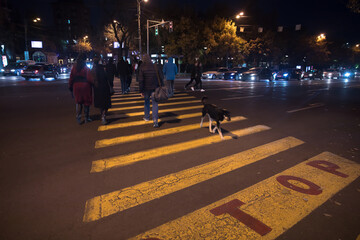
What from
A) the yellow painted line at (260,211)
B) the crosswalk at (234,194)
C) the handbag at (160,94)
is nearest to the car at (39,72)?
the handbag at (160,94)

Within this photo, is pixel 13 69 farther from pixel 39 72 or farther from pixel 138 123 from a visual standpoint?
pixel 138 123

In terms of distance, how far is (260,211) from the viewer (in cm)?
300

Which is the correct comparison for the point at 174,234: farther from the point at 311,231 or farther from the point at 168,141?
the point at 168,141

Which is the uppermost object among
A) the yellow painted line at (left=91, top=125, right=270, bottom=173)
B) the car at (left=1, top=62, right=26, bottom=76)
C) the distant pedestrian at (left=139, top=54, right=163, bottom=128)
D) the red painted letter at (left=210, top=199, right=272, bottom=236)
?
the car at (left=1, top=62, right=26, bottom=76)

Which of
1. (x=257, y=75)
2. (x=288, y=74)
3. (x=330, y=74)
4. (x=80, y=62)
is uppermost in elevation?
(x=330, y=74)

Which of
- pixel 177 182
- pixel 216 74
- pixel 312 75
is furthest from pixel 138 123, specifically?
pixel 312 75

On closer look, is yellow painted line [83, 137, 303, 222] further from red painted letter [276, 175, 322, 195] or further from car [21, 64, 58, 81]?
car [21, 64, 58, 81]

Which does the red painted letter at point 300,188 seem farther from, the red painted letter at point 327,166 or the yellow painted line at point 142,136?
the yellow painted line at point 142,136

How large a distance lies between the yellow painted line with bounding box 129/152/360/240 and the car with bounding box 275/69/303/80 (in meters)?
30.2

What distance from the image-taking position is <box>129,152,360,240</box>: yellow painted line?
2.59m

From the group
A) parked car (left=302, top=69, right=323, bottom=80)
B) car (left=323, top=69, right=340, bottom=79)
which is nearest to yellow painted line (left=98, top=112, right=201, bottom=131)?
parked car (left=302, top=69, right=323, bottom=80)

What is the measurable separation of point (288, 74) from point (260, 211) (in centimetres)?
3462

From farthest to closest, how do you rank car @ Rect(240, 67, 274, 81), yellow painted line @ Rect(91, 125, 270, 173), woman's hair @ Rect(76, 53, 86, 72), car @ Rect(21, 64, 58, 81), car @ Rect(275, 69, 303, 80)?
car @ Rect(275, 69, 303, 80)
car @ Rect(240, 67, 274, 81)
car @ Rect(21, 64, 58, 81)
woman's hair @ Rect(76, 53, 86, 72)
yellow painted line @ Rect(91, 125, 270, 173)

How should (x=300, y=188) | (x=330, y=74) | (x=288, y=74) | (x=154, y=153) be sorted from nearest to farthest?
1. (x=300, y=188)
2. (x=154, y=153)
3. (x=288, y=74)
4. (x=330, y=74)
